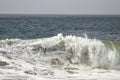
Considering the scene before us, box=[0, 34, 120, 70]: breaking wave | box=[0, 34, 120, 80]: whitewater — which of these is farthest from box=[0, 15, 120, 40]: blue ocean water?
box=[0, 34, 120, 80]: whitewater

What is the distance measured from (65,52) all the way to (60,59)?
2.72 ft

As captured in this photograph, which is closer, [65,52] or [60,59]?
[60,59]

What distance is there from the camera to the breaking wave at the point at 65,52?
12742mm

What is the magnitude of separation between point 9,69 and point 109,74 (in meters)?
3.59

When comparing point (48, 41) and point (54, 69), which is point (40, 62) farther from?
point (48, 41)

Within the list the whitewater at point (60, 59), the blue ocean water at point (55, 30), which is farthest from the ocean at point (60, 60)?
the blue ocean water at point (55, 30)

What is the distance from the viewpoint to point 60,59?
12992mm

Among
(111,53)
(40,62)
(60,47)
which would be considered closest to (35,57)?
(40,62)

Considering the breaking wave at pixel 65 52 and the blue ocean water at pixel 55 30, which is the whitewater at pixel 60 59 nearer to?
the breaking wave at pixel 65 52

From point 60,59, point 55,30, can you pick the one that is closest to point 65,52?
point 60,59

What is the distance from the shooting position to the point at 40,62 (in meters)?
12.5

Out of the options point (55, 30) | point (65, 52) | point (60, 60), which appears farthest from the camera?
point (55, 30)

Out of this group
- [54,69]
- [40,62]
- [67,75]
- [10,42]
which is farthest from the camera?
[10,42]

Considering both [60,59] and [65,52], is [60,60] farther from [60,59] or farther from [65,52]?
[65,52]
